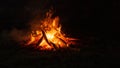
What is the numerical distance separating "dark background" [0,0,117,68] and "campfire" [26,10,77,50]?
585 millimetres

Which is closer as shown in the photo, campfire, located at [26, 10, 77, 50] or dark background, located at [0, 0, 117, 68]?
dark background, located at [0, 0, 117, 68]

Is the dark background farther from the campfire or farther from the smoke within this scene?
the campfire

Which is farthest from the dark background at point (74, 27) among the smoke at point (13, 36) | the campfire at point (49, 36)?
the campfire at point (49, 36)

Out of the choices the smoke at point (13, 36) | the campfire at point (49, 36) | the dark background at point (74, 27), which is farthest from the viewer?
the smoke at point (13, 36)

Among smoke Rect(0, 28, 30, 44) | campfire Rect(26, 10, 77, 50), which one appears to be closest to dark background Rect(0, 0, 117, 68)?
smoke Rect(0, 28, 30, 44)

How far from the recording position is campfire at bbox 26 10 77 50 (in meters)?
11.4

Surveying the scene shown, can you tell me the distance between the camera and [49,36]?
11.8 meters

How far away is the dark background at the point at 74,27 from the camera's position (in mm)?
10070

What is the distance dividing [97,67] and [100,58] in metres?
0.83

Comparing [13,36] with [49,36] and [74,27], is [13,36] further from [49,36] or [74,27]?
[74,27]

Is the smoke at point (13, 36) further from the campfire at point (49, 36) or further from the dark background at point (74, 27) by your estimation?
the campfire at point (49, 36)

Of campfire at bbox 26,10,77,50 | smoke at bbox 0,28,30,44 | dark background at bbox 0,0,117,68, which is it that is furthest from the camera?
smoke at bbox 0,28,30,44

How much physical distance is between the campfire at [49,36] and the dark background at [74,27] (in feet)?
1.92

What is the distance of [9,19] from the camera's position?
15.0 metres
